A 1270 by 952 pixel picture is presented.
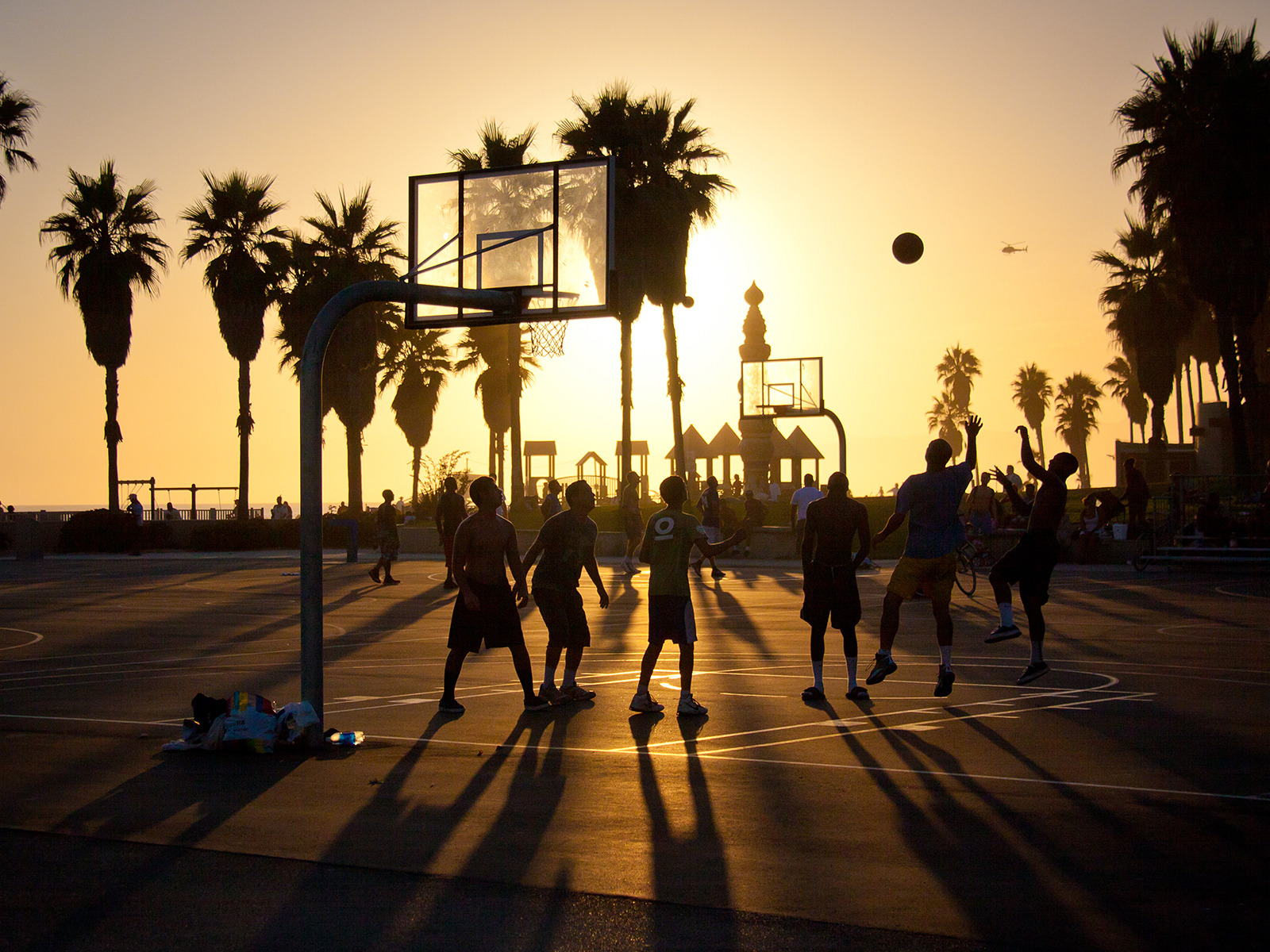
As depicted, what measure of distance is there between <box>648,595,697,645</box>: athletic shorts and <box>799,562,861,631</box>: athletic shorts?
1117 mm

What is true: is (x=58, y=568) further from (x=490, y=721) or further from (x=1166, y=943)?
(x=1166, y=943)

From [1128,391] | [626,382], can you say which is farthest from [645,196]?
[1128,391]

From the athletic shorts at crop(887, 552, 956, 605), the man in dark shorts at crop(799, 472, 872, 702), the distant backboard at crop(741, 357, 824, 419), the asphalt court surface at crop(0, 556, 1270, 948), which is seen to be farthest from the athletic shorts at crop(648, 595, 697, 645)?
the distant backboard at crop(741, 357, 824, 419)

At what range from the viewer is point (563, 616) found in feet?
33.7

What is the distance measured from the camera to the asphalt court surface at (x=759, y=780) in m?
5.16

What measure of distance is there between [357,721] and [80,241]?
40.4 metres

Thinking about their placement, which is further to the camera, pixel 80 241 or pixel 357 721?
pixel 80 241

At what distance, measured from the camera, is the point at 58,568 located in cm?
3334

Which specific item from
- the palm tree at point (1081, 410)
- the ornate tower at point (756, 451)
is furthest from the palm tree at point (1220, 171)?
the palm tree at point (1081, 410)

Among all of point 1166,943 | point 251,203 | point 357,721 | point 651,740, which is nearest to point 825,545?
point 651,740

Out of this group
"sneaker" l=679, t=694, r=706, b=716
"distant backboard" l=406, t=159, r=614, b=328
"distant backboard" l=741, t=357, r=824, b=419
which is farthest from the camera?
"distant backboard" l=741, t=357, r=824, b=419

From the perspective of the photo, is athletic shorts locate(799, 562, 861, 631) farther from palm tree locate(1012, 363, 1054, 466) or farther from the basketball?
palm tree locate(1012, 363, 1054, 466)

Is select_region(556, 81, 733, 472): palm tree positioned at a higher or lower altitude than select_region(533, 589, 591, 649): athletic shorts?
higher

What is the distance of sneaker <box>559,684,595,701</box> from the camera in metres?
10.2
